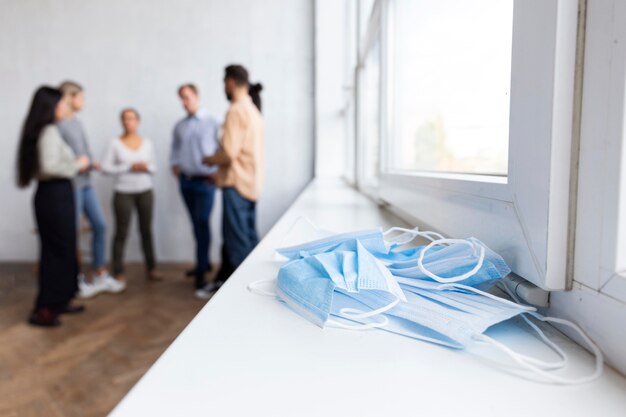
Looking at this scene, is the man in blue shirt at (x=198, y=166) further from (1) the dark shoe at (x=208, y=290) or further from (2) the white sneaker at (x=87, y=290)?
(2) the white sneaker at (x=87, y=290)

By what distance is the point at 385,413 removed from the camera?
269 millimetres

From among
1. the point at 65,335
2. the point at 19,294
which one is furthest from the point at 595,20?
the point at 19,294

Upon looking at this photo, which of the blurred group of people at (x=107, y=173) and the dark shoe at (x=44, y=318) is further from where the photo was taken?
the dark shoe at (x=44, y=318)

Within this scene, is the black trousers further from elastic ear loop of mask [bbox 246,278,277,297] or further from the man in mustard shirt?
elastic ear loop of mask [bbox 246,278,277,297]

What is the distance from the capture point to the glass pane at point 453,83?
587 mm

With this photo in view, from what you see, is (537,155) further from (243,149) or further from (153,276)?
(153,276)

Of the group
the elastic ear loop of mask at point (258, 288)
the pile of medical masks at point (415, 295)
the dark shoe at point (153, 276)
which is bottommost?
the dark shoe at point (153, 276)

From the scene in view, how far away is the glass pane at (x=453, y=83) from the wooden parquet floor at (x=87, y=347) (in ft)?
4.95

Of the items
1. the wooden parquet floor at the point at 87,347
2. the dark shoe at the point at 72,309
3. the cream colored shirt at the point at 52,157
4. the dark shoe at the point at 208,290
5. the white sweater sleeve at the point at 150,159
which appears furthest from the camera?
the white sweater sleeve at the point at 150,159

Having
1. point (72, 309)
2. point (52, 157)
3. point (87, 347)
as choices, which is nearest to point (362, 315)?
point (87, 347)

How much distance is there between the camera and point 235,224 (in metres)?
2.50

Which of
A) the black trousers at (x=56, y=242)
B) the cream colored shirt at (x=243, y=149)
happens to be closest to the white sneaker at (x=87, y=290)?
the black trousers at (x=56, y=242)

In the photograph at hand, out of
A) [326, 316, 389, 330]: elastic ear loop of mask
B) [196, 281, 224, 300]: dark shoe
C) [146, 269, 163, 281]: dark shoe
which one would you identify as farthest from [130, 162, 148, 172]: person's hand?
[326, 316, 389, 330]: elastic ear loop of mask

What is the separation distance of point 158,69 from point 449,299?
156 inches
